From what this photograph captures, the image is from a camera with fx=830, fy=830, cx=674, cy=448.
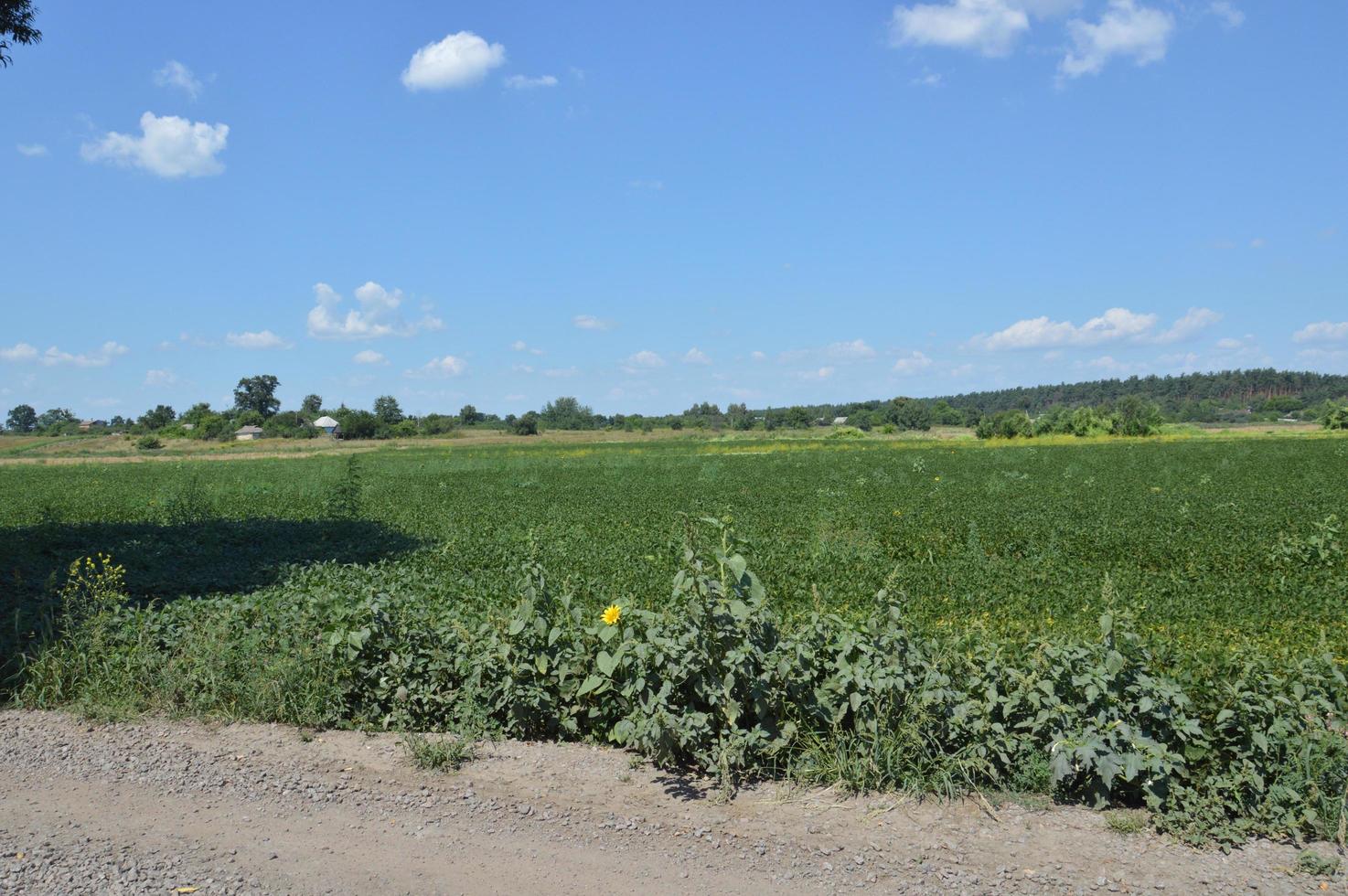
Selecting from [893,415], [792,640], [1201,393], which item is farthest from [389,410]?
[1201,393]

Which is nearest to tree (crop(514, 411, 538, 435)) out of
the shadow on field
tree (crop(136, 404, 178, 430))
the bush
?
tree (crop(136, 404, 178, 430))

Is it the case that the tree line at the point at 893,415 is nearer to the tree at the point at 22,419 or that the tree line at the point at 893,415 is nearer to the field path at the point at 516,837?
the tree at the point at 22,419

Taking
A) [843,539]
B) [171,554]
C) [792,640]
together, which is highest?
[792,640]

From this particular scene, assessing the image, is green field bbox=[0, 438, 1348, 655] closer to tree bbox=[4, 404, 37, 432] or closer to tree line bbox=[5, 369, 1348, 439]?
tree line bbox=[5, 369, 1348, 439]

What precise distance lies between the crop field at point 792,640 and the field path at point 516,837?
0.91 feet

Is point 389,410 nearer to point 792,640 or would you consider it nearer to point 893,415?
point 893,415

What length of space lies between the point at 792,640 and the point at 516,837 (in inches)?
75.5

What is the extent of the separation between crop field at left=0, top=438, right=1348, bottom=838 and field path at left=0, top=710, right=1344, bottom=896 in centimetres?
28

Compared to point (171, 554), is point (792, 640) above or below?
above

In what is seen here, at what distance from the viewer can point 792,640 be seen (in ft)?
16.4

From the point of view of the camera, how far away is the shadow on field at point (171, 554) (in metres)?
7.89

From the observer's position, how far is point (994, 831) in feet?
13.1

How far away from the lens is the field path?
11.8 ft

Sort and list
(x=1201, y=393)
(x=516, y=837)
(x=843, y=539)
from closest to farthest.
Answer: (x=516, y=837) → (x=843, y=539) → (x=1201, y=393)
